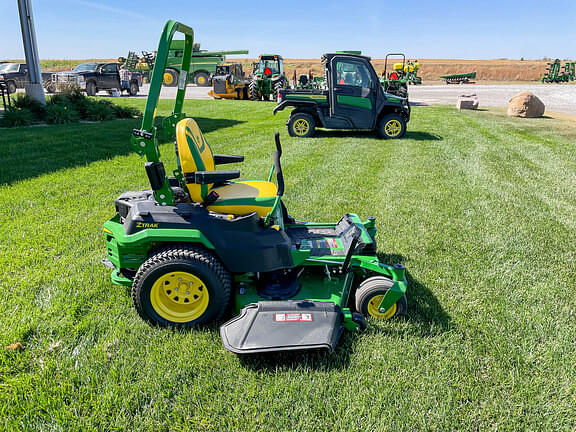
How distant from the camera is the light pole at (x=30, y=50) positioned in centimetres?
1350

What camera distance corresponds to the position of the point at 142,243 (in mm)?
2994

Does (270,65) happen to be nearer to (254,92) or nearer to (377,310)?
(254,92)

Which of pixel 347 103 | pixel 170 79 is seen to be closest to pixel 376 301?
pixel 347 103

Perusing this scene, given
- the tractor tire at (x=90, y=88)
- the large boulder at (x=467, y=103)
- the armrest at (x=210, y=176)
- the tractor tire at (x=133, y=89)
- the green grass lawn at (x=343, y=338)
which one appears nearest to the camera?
the green grass lawn at (x=343, y=338)

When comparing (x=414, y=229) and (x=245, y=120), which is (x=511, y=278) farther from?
(x=245, y=120)

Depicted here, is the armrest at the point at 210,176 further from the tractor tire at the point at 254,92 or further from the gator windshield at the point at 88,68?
the gator windshield at the point at 88,68

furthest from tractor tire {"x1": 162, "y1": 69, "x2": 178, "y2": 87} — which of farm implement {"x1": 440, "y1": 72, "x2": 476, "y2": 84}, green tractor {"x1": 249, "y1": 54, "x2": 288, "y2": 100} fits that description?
farm implement {"x1": 440, "y1": 72, "x2": 476, "y2": 84}

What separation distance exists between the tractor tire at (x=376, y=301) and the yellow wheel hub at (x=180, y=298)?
1.15 meters

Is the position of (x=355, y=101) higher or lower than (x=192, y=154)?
higher

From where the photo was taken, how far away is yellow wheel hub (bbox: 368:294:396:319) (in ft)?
10.3

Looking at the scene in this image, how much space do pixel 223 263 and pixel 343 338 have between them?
101 cm

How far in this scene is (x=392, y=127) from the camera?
1108 centimetres

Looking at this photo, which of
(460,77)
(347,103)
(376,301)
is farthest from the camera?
(460,77)

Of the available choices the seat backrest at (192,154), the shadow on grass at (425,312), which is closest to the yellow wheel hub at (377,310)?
the shadow on grass at (425,312)
